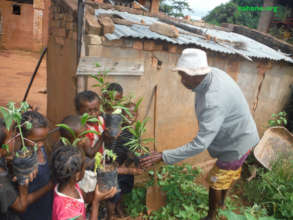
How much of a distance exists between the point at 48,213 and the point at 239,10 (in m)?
23.0

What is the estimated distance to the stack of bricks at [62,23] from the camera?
312 centimetres

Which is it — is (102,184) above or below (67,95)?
below

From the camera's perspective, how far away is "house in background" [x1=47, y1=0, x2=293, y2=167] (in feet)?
9.01

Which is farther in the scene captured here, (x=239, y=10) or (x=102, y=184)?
(x=239, y=10)

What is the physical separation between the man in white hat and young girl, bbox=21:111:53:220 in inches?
34.6

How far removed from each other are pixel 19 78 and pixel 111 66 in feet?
28.4

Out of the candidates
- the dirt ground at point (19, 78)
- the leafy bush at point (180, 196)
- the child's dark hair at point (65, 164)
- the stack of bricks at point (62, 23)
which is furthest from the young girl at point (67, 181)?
the dirt ground at point (19, 78)

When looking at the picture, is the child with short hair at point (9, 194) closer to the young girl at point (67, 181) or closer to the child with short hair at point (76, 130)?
the young girl at point (67, 181)

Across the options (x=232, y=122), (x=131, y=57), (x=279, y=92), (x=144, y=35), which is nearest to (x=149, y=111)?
(x=131, y=57)

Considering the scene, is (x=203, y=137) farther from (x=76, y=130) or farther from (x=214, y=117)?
(x=76, y=130)

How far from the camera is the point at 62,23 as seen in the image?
138 inches

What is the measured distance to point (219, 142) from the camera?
256cm

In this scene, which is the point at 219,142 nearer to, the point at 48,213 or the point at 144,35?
the point at 144,35

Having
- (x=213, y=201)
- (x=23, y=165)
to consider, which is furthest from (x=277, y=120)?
(x=23, y=165)
